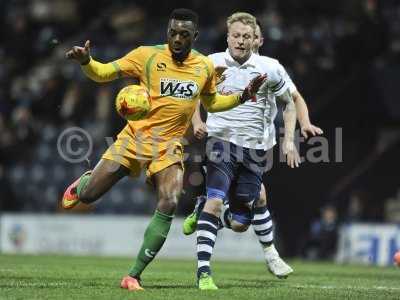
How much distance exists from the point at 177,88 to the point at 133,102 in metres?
0.51

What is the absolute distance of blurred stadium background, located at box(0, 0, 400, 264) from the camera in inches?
733

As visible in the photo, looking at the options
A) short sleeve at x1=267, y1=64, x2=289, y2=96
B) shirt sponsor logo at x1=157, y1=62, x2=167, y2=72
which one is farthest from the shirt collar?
shirt sponsor logo at x1=157, y1=62, x2=167, y2=72

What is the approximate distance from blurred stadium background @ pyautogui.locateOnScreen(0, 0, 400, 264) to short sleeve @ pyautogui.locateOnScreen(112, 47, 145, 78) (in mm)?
9118

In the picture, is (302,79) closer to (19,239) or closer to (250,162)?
(19,239)

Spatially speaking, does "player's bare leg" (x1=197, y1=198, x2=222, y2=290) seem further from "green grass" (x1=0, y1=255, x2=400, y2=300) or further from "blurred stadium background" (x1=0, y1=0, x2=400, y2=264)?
"blurred stadium background" (x1=0, y1=0, x2=400, y2=264)

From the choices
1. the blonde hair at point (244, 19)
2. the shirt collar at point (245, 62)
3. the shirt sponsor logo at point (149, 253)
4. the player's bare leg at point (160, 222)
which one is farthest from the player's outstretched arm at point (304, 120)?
the shirt sponsor logo at point (149, 253)

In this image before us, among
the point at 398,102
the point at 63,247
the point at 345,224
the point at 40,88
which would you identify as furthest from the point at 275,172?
the point at 40,88

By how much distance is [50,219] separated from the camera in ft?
64.4

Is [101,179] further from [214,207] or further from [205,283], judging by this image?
[205,283]

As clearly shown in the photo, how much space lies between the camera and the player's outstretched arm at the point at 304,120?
373 inches

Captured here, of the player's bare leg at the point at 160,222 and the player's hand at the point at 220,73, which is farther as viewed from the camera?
the player's hand at the point at 220,73

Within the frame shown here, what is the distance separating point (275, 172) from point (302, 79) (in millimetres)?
1921

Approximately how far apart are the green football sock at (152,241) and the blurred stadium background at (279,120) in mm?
9192

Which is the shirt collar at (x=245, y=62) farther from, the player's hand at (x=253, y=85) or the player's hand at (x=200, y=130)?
the player's hand at (x=253, y=85)
